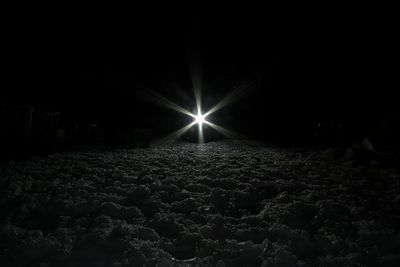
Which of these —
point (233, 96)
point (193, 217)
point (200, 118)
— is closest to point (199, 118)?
point (200, 118)

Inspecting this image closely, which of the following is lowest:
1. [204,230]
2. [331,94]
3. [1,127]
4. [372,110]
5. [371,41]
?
[204,230]

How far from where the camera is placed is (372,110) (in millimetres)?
15633

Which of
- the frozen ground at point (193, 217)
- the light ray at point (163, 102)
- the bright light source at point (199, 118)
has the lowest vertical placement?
the frozen ground at point (193, 217)

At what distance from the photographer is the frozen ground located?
8.38 ft

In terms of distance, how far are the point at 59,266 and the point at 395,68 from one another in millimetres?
18898

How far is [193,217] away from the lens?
Result: 3.52 metres

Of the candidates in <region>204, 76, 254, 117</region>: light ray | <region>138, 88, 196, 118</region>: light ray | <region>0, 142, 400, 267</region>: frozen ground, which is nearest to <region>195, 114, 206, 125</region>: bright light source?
<region>138, 88, 196, 118</region>: light ray

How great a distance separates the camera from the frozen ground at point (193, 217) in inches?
101

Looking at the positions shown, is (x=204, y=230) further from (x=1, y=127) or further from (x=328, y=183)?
(x=1, y=127)

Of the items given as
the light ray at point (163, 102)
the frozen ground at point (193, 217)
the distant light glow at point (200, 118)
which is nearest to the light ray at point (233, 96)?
the distant light glow at point (200, 118)

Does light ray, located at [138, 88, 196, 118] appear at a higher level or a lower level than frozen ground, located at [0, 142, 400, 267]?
higher

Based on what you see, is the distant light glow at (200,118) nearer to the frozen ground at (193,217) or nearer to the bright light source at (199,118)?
the bright light source at (199,118)

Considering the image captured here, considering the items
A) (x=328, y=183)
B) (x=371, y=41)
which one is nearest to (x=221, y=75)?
(x=371, y=41)

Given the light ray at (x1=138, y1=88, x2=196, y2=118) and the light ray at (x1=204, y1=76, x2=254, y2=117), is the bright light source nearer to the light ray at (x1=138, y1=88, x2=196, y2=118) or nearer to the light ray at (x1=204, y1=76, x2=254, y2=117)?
the light ray at (x1=138, y1=88, x2=196, y2=118)
